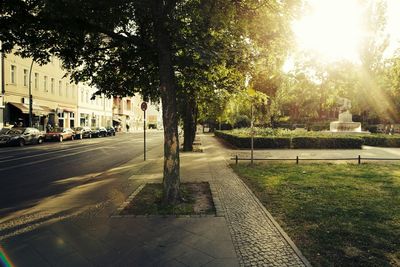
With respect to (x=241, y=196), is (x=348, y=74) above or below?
above

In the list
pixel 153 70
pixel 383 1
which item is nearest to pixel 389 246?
pixel 153 70

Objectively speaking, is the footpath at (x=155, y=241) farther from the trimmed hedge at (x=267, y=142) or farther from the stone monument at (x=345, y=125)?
the stone monument at (x=345, y=125)

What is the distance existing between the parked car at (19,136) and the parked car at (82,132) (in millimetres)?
8931

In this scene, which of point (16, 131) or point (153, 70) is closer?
point (153, 70)

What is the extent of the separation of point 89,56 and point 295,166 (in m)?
9.38

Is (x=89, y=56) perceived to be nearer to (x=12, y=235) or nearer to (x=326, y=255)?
(x=12, y=235)

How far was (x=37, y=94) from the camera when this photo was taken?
38.5m

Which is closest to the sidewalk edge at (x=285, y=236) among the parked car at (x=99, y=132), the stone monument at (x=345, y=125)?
the stone monument at (x=345, y=125)

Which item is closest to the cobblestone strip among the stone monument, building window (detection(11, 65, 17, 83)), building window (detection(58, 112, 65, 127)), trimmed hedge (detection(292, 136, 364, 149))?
trimmed hedge (detection(292, 136, 364, 149))

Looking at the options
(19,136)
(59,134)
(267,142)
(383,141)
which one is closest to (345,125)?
(383,141)

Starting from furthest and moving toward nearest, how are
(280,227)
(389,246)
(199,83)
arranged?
(199,83) → (280,227) → (389,246)

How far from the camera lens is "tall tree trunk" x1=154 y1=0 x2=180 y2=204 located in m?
7.50

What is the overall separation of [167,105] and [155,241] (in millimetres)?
3245

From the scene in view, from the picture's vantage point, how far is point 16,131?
89.4ft
